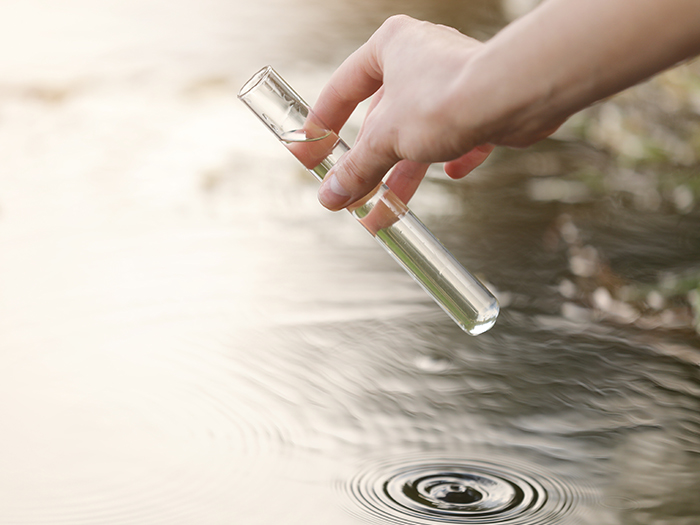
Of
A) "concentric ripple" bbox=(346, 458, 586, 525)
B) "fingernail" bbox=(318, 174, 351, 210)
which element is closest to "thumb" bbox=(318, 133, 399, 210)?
"fingernail" bbox=(318, 174, 351, 210)

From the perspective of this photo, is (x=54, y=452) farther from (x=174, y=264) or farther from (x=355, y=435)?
(x=174, y=264)

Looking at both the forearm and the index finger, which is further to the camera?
the index finger

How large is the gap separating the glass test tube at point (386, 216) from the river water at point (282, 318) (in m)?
0.15

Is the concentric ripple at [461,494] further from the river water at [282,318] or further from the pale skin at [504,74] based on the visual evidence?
the pale skin at [504,74]

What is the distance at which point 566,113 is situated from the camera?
0.42 m

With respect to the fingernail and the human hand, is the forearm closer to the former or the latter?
the human hand

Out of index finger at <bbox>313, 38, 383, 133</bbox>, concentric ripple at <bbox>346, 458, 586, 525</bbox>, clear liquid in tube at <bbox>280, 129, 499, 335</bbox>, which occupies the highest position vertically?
index finger at <bbox>313, 38, 383, 133</bbox>

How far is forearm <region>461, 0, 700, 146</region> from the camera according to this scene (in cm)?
37

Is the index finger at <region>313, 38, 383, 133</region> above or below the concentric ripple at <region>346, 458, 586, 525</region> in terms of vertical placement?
above

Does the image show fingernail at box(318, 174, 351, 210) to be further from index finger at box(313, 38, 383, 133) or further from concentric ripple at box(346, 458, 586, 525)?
concentric ripple at box(346, 458, 586, 525)

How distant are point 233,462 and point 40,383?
10.4 inches

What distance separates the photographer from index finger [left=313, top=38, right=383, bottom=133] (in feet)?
1.80

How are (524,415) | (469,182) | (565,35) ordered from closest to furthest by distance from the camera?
(565,35) < (524,415) < (469,182)

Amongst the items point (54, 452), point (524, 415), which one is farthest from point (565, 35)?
point (54, 452)
